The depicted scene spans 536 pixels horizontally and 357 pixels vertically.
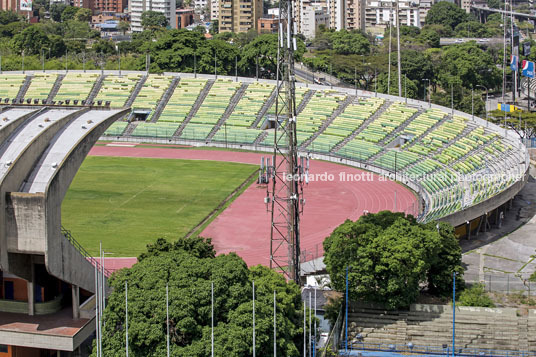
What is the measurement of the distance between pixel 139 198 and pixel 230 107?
3750 cm

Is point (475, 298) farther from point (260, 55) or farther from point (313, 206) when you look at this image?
point (260, 55)

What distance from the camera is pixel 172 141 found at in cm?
11088

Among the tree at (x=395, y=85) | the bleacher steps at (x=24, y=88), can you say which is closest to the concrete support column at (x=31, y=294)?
the bleacher steps at (x=24, y=88)

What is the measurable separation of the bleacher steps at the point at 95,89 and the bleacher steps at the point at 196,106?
1459 centimetres

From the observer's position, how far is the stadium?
2616 inches

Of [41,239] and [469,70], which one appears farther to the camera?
[469,70]

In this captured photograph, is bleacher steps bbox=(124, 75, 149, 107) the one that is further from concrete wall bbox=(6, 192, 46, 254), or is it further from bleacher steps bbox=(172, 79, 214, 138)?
concrete wall bbox=(6, 192, 46, 254)

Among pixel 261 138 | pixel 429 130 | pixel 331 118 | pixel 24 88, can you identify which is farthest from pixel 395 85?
pixel 24 88

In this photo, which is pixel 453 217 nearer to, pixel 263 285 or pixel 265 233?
pixel 265 233

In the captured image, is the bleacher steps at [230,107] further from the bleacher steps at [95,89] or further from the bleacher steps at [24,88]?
the bleacher steps at [24,88]

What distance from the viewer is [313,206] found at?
3105 inches

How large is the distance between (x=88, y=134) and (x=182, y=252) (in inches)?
293

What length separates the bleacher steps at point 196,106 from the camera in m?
113

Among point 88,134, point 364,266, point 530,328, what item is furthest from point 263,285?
point 530,328
